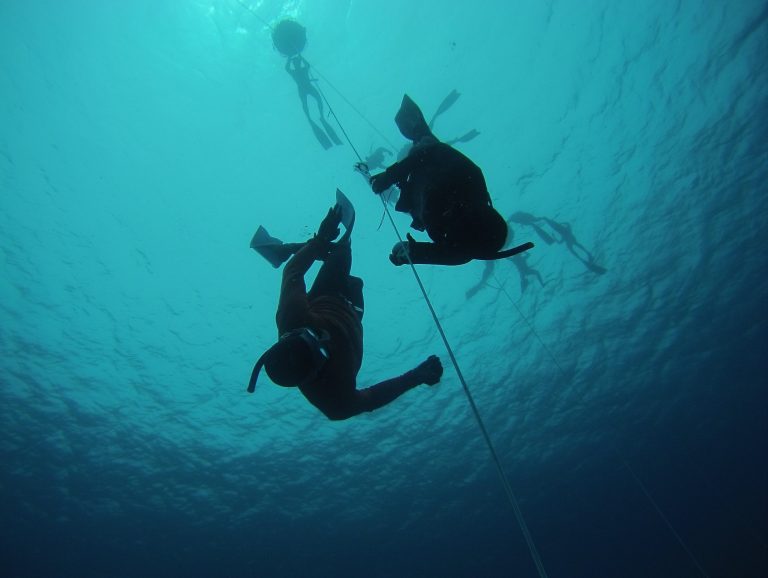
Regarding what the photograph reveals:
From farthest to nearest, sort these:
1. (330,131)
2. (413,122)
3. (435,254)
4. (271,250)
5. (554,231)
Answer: (554,231) → (330,131) → (271,250) → (413,122) → (435,254)

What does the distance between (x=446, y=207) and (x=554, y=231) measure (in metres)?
13.0

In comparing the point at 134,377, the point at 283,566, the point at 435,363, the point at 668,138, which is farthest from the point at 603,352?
the point at 283,566

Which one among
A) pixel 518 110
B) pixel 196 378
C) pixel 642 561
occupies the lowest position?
pixel 642 561

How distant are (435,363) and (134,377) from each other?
56.1ft

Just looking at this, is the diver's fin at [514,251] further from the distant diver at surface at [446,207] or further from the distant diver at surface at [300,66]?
the distant diver at surface at [300,66]

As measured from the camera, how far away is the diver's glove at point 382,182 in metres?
4.61

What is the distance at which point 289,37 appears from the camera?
10648mm

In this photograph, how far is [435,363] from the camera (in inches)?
189

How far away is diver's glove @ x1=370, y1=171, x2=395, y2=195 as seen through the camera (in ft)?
15.1

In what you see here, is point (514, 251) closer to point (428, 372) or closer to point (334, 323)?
point (428, 372)

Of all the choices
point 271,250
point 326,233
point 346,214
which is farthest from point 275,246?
point 326,233

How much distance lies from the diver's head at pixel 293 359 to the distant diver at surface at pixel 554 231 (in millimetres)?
13348

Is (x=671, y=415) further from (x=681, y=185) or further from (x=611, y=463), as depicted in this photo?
(x=681, y=185)

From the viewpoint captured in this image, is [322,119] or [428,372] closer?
[428,372]
